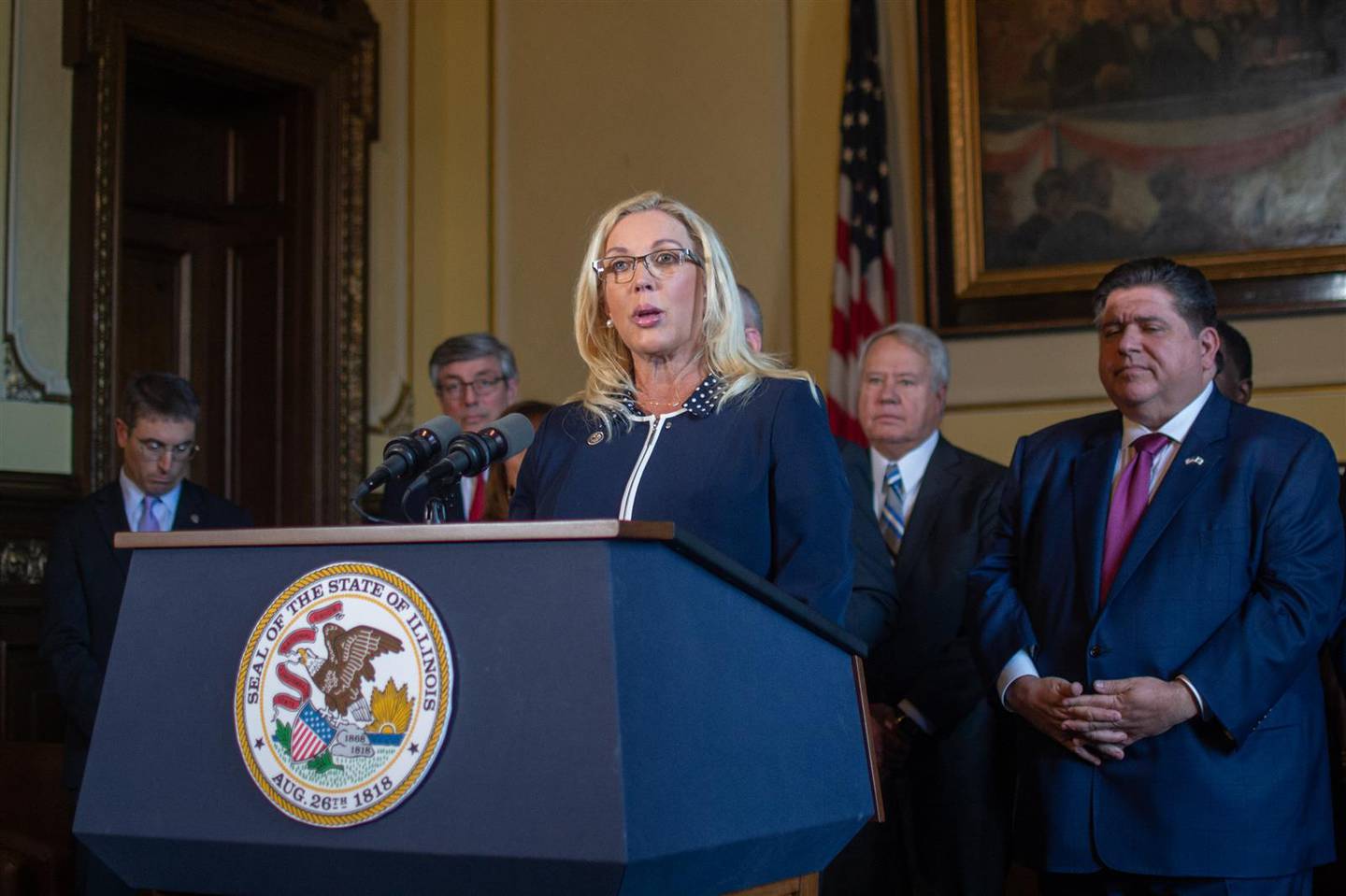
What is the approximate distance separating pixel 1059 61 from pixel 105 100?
352cm

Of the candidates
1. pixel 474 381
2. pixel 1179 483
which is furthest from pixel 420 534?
pixel 474 381

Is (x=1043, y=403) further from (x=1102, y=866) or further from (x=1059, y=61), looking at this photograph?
(x=1102, y=866)

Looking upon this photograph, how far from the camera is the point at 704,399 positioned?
91.5 inches

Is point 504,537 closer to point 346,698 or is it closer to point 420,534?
point 420,534

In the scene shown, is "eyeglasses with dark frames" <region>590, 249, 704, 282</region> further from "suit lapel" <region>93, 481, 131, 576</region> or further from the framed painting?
the framed painting

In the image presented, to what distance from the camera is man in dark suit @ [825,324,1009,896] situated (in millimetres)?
3740

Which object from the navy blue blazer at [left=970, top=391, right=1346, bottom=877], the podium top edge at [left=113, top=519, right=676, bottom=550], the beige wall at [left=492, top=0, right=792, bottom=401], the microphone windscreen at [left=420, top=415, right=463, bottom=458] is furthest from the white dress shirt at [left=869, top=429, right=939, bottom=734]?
the podium top edge at [left=113, top=519, right=676, bottom=550]

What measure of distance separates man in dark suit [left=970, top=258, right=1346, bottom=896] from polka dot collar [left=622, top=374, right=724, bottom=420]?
0.97 meters

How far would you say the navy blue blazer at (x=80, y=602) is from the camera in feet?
13.5

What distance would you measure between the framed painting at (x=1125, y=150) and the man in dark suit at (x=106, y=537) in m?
2.91

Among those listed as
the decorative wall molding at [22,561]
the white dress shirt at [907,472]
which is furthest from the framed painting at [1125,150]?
the decorative wall molding at [22,561]

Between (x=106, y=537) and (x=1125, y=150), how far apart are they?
3758 millimetres

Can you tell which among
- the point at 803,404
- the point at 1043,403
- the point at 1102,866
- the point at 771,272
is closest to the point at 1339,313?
the point at 1043,403

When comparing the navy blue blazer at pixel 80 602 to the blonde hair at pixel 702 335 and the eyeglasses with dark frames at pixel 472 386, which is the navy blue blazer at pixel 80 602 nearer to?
the eyeglasses with dark frames at pixel 472 386
